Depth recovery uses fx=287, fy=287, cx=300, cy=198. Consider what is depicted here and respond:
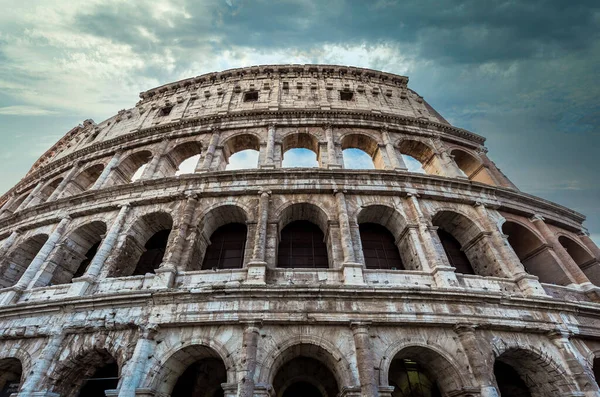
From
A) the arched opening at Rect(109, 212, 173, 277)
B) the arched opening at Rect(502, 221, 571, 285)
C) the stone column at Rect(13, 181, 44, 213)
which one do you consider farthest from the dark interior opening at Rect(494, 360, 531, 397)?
the stone column at Rect(13, 181, 44, 213)

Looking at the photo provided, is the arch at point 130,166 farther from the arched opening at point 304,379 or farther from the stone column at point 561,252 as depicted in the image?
the stone column at point 561,252

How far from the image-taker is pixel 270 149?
11852 millimetres

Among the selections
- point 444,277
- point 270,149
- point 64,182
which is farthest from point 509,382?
point 64,182

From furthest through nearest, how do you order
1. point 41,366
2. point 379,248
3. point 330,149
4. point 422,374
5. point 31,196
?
point 31,196 < point 330,149 < point 379,248 < point 422,374 < point 41,366

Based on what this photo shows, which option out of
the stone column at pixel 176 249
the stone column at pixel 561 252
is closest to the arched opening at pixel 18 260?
the stone column at pixel 176 249

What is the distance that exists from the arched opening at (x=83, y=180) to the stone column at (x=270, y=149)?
8803 millimetres

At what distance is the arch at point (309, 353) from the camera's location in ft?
20.8

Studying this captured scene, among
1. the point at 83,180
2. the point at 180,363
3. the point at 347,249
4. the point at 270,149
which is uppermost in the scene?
the point at 83,180

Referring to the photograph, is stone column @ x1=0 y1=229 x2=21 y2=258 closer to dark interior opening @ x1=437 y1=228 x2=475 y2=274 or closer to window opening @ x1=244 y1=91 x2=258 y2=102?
window opening @ x1=244 y1=91 x2=258 y2=102

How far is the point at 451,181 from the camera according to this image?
10.7 metres

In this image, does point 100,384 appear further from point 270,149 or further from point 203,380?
point 270,149

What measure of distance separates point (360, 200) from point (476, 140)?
9.23 m

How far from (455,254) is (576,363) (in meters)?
4.09

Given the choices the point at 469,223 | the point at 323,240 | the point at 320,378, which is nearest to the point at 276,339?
the point at 320,378
